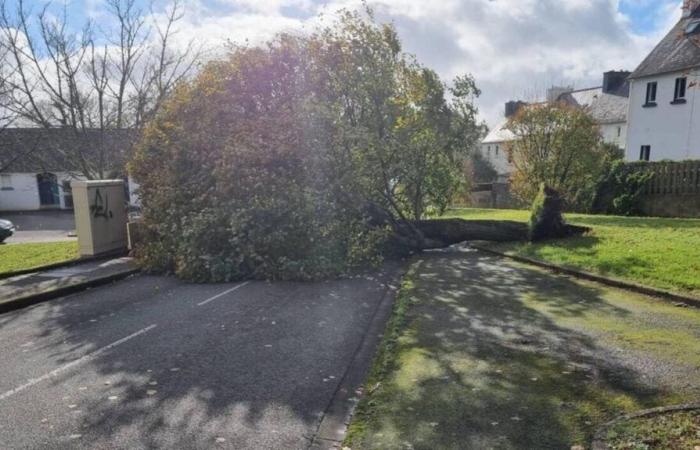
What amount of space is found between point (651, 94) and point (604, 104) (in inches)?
673

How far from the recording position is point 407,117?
13.6 meters

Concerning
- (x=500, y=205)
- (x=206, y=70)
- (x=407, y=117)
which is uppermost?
(x=206, y=70)

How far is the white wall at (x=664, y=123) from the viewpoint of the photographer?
25516 millimetres

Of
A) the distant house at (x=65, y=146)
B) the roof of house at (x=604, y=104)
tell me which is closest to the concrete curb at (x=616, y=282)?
the distant house at (x=65, y=146)

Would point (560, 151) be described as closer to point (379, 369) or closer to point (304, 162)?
point (304, 162)

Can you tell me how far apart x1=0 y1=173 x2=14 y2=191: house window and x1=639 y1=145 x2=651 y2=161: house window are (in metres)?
45.2

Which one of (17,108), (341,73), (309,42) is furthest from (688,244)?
(17,108)

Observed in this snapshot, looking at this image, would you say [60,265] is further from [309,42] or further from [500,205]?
[500,205]

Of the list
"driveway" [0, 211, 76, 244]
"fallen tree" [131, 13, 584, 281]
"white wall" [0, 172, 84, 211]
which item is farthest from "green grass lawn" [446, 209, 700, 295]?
"white wall" [0, 172, 84, 211]

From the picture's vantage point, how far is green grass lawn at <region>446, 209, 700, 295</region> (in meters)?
7.64

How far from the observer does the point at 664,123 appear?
2708 cm

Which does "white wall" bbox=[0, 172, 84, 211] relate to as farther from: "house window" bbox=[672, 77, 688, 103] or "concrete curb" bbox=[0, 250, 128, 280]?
"house window" bbox=[672, 77, 688, 103]

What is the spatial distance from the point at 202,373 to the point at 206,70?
9.58m

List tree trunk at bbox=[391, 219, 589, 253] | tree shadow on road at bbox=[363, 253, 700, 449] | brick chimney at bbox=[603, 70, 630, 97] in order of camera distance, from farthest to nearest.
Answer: brick chimney at bbox=[603, 70, 630, 97] → tree trunk at bbox=[391, 219, 589, 253] → tree shadow on road at bbox=[363, 253, 700, 449]
